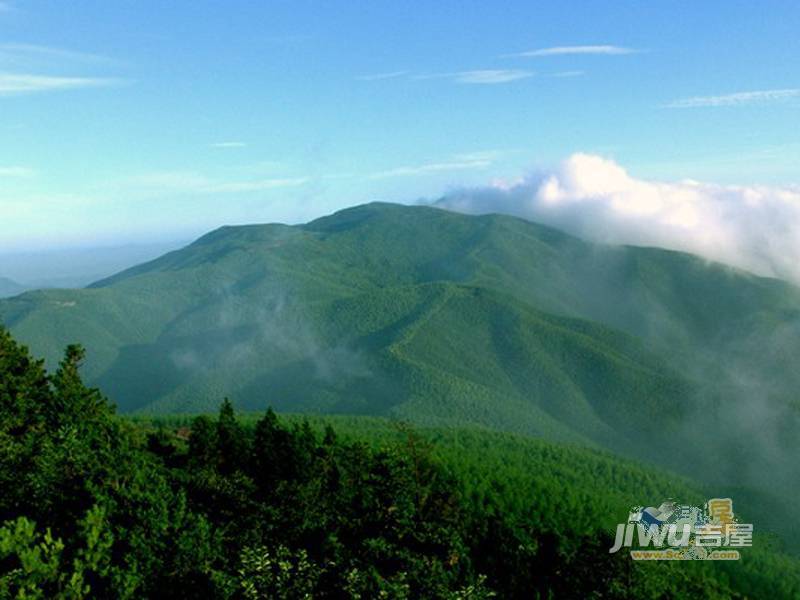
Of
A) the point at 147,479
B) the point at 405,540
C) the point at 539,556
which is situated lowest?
the point at 539,556

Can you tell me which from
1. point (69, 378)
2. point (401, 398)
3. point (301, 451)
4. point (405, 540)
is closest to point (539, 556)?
point (405, 540)

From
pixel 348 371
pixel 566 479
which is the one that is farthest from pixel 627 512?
pixel 348 371

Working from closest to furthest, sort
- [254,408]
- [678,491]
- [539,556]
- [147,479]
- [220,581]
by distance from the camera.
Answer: [220,581]
[147,479]
[539,556]
[678,491]
[254,408]

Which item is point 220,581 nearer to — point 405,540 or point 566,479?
point 405,540

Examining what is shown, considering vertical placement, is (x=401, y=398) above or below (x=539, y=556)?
below

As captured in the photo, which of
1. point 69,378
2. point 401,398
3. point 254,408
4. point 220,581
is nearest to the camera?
point 220,581

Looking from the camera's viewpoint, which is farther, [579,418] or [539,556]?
[579,418]
